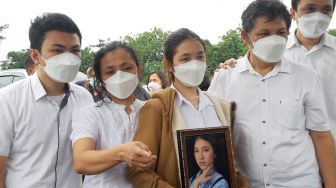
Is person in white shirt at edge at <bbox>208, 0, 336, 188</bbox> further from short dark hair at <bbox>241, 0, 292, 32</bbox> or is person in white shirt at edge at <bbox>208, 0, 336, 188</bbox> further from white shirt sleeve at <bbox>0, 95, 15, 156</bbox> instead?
white shirt sleeve at <bbox>0, 95, 15, 156</bbox>

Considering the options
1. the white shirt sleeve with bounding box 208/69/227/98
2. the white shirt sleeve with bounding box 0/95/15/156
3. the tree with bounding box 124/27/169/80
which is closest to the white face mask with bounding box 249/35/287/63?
the white shirt sleeve with bounding box 208/69/227/98

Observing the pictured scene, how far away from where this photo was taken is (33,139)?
2389 millimetres

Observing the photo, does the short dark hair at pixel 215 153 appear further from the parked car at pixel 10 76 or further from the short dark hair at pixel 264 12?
the parked car at pixel 10 76

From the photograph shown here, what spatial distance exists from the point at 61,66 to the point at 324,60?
1.89 meters

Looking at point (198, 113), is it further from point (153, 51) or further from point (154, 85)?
point (153, 51)

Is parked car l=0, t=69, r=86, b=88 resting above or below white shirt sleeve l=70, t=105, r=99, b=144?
above

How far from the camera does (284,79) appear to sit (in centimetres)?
245

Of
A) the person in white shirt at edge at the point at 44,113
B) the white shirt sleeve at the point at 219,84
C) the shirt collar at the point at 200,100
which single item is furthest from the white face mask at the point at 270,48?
the person in white shirt at edge at the point at 44,113

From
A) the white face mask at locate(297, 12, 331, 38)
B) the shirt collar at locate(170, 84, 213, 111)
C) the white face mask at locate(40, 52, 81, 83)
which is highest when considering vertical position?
the white face mask at locate(297, 12, 331, 38)

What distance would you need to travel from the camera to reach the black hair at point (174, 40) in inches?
93.9

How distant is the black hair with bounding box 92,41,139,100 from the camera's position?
2.42 meters

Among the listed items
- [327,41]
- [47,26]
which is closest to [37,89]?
[47,26]

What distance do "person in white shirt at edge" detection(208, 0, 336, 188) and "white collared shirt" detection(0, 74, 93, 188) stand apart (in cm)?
107

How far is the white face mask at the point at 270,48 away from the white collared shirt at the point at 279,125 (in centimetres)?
6
